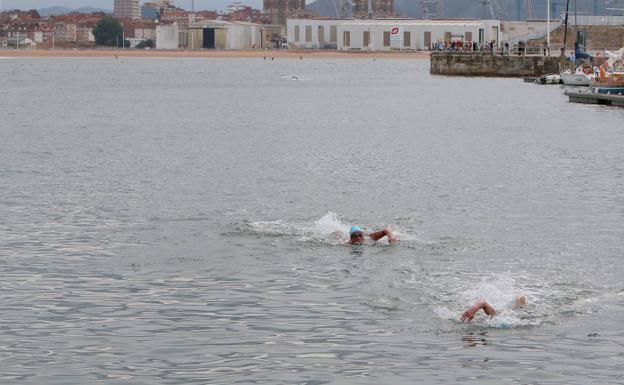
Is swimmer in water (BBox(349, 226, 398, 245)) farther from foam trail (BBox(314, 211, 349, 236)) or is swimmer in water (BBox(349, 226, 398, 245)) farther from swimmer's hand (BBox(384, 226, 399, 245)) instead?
foam trail (BBox(314, 211, 349, 236))

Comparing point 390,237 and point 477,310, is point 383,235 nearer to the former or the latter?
point 390,237

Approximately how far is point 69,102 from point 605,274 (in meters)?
90.4

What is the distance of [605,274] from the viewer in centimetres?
2547

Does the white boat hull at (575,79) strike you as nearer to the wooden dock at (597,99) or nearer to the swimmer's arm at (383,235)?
the wooden dock at (597,99)

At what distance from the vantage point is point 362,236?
28.9 meters

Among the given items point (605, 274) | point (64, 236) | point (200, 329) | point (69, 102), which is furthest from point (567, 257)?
point (69, 102)

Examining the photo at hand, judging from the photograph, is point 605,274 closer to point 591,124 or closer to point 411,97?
point 591,124

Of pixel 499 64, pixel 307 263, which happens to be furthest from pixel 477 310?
pixel 499 64

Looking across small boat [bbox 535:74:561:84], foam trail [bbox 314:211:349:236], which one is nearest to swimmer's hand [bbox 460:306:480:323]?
foam trail [bbox 314:211:349:236]

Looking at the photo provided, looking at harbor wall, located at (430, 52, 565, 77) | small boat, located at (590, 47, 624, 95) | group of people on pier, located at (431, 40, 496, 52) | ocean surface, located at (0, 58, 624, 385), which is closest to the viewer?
ocean surface, located at (0, 58, 624, 385)

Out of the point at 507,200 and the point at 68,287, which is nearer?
the point at 68,287

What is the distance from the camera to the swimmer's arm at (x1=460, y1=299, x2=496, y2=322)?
2125cm

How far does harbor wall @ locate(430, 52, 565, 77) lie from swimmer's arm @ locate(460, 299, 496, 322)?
412ft

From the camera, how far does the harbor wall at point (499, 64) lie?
14612 cm
